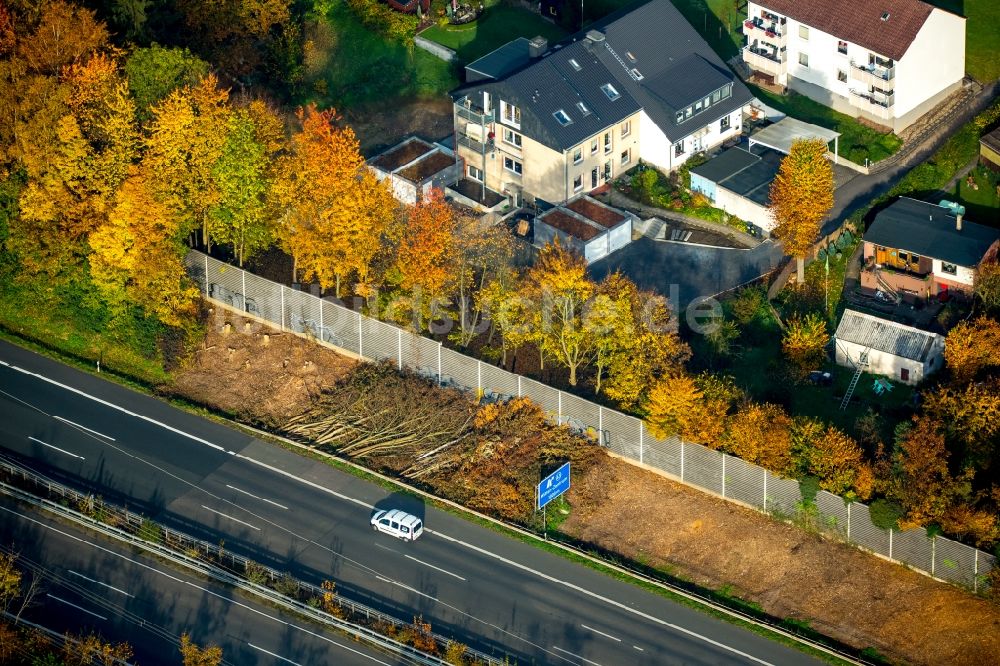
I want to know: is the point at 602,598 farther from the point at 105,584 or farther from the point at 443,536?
the point at 105,584

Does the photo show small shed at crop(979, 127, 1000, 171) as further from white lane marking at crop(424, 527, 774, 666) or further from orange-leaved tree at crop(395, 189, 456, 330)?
white lane marking at crop(424, 527, 774, 666)

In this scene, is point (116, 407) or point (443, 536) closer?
point (443, 536)

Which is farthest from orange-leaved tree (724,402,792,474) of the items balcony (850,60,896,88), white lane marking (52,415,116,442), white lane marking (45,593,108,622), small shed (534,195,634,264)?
white lane marking (52,415,116,442)

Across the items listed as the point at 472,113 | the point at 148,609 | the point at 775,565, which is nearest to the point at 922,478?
the point at 775,565

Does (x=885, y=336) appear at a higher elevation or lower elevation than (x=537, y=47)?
lower

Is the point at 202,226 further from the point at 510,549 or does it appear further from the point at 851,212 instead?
the point at 851,212

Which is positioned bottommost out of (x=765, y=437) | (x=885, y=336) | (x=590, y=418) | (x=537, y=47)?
(x=590, y=418)
